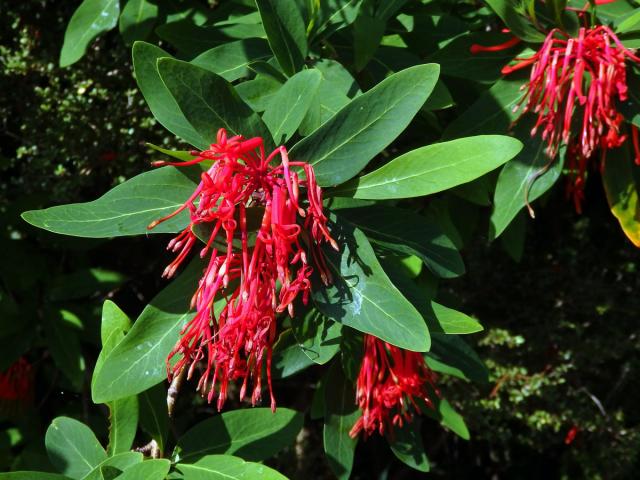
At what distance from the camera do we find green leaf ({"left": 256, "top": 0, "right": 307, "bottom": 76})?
4.38 ft

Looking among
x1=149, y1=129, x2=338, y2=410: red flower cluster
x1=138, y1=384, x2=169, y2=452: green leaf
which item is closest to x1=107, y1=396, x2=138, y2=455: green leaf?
x1=138, y1=384, x2=169, y2=452: green leaf

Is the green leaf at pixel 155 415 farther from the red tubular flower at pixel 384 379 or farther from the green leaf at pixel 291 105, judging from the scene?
the green leaf at pixel 291 105

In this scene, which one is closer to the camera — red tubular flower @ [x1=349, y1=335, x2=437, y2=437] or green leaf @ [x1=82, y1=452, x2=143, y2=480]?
green leaf @ [x1=82, y1=452, x2=143, y2=480]

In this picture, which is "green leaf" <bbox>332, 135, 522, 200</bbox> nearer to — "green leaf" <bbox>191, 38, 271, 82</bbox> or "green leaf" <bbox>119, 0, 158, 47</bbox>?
"green leaf" <bbox>191, 38, 271, 82</bbox>

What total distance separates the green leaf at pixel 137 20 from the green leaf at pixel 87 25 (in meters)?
0.05

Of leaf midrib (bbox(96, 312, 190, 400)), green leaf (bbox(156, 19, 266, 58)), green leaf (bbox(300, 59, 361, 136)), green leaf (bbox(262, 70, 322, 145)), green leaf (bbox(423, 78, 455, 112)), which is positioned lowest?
leaf midrib (bbox(96, 312, 190, 400))

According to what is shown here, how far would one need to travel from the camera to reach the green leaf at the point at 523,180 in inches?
58.0

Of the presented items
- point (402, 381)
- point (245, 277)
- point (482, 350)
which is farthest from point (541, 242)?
point (245, 277)

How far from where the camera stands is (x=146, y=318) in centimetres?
128

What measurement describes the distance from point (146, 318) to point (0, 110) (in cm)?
129

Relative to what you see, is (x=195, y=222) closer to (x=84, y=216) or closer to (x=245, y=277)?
(x=245, y=277)

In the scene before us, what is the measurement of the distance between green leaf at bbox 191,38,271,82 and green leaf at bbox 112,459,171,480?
2.20 feet

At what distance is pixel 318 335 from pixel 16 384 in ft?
4.62

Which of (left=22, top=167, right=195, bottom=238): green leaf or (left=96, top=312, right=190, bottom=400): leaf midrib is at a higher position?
(left=22, top=167, right=195, bottom=238): green leaf
